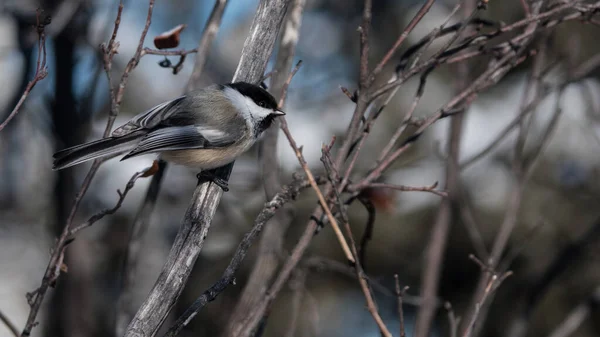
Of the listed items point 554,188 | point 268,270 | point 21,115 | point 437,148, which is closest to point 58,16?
point 21,115

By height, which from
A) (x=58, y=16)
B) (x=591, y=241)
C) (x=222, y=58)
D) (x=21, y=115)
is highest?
(x=222, y=58)

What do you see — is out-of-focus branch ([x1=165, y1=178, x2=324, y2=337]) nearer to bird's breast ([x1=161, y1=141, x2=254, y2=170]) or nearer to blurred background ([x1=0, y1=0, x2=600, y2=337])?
bird's breast ([x1=161, y1=141, x2=254, y2=170])

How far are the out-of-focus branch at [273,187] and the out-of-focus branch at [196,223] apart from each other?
15 centimetres

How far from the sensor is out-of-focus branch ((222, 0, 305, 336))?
241cm

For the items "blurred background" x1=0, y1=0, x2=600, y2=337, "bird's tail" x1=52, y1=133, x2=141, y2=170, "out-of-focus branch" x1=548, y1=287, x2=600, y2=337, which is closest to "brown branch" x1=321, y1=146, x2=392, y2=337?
"bird's tail" x1=52, y1=133, x2=141, y2=170

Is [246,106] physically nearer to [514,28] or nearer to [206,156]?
[206,156]

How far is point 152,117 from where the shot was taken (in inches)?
99.4

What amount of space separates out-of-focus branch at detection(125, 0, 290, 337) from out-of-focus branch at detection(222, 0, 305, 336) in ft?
0.48

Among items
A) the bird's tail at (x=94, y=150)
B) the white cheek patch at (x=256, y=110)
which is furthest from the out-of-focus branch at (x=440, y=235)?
the bird's tail at (x=94, y=150)

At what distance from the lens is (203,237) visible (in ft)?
6.45

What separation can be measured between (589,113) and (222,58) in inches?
133

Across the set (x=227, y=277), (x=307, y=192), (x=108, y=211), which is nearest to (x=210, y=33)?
(x=108, y=211)

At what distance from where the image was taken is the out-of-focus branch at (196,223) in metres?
1.73

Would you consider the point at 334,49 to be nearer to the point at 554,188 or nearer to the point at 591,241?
the point at 554,188
